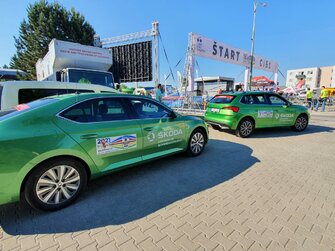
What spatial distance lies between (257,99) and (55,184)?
6749 millimetres

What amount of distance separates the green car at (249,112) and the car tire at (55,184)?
5.11 metres

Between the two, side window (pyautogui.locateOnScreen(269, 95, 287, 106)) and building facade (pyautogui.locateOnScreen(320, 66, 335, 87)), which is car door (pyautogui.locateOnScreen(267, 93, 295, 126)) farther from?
building facade (pyautogui.locateOnScreen(320, 66, 335, 87))

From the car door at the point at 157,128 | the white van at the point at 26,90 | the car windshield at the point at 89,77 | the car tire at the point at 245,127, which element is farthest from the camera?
the car windshield at the point at 89,77

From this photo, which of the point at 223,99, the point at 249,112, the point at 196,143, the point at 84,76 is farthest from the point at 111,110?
the point at 84,76

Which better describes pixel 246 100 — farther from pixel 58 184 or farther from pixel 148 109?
pixel 58 184

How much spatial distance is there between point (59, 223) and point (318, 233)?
122 inches

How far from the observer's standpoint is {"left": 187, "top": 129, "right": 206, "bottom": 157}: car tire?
466cm

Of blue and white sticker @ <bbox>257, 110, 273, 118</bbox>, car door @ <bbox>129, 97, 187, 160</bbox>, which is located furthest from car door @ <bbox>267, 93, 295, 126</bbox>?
car door @ <bbox>129, 97, 187, 160</bbox>

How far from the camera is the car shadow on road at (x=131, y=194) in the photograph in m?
2.41

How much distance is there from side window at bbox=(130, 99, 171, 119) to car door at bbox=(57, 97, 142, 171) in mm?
236

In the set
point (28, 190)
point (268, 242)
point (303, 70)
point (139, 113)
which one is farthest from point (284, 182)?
point (303, 70)

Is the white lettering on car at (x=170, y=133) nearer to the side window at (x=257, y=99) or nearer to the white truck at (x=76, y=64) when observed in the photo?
the side window at (x=257, y=99)

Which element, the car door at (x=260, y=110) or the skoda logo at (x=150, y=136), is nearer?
the skoda logo at (x=150, y=136)

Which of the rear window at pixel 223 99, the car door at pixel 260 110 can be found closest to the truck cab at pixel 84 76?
the rear window at pixel 223 99
